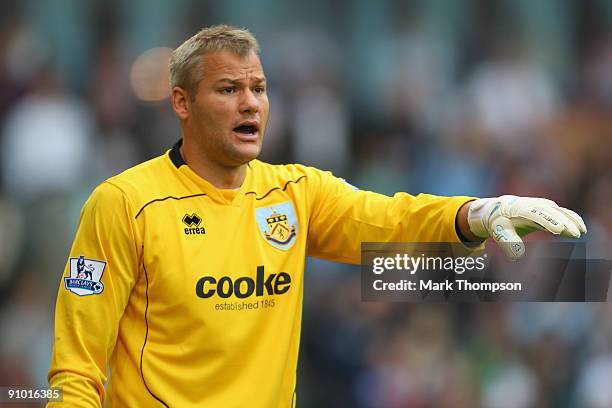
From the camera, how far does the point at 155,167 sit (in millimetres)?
4523

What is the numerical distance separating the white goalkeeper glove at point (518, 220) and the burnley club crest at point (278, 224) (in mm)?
789

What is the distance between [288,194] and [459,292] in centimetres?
85

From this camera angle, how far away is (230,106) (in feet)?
14.7

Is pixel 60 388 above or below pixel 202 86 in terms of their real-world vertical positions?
below

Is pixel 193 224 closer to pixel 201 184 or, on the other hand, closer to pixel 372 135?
pixel 201 184

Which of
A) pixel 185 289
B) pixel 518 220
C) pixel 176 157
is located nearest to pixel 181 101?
pixel 176 157

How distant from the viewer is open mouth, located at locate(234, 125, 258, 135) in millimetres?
4518

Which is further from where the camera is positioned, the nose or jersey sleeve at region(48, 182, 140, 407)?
the nose

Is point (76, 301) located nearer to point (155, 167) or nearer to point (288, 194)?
point (155, 167)

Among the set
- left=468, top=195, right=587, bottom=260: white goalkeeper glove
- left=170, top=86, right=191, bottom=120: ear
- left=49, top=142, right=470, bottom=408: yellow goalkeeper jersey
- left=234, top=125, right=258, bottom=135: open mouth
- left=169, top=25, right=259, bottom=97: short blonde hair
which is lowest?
left=49, top=142, right=470, bottom=408: yellow goalkeeper jersey

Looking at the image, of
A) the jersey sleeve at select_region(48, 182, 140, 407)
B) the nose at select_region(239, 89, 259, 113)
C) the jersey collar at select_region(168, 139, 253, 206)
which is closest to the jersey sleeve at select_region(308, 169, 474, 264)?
the jersey collar at select_region(168, 139, 253, 206)

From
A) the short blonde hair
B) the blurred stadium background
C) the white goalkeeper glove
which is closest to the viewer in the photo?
the white goalkeeper glove

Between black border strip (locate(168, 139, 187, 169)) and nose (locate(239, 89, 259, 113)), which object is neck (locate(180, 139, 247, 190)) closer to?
black border strip (locate(168, 139, 187, 169))

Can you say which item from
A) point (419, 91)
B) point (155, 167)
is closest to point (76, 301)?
point (155, 167)
